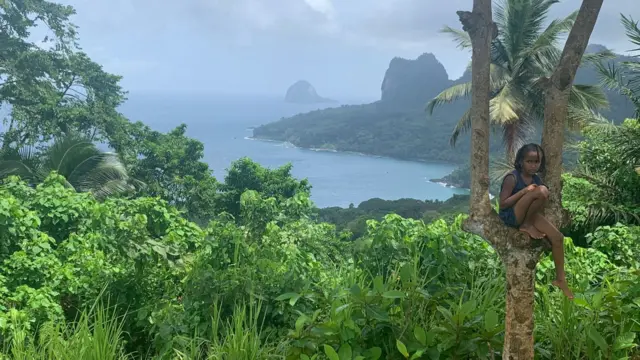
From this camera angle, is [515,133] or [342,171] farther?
[342,171]

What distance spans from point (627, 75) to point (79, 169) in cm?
928

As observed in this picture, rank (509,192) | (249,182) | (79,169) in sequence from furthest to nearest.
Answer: (249,182) < (79,169) < (509,192)

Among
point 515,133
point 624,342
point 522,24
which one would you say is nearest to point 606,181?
point 624,342

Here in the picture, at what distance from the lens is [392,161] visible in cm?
7419

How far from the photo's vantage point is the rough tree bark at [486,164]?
1822 millimetres

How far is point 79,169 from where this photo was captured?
9.10 meters

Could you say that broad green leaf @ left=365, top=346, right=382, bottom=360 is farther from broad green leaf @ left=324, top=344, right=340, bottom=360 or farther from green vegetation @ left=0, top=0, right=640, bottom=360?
broad green leaf @ left=324, top=344, right=340, bottom=360

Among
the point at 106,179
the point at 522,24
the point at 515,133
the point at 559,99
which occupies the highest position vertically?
the point at 522,24

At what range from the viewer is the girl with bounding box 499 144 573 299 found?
5.80 ft

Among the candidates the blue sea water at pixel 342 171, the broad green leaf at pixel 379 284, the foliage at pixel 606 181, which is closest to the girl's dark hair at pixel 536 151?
the broad green leaf at pixel 379 284

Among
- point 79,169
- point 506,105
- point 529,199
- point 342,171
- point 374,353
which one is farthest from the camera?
point 342,171

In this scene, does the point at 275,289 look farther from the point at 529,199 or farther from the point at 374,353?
the point at 529,199

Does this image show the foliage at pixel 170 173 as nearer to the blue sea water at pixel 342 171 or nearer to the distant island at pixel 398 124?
the blue sea water at pixel 342 171

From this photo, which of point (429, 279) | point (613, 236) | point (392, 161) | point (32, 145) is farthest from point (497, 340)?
point (392, 161)
